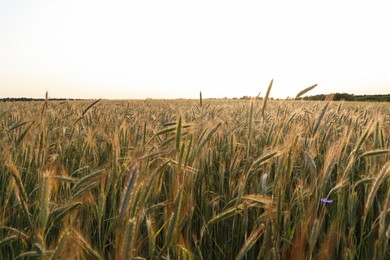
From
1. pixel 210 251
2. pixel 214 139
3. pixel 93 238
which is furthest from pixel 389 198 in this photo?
pixel 214 139

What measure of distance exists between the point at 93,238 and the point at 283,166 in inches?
33.4

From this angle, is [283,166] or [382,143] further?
[382,143]

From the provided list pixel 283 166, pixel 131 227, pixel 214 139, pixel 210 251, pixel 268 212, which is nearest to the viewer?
pixel 131 227

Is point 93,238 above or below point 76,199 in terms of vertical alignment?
→ below

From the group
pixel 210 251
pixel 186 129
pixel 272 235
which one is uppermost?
pixel 186 129

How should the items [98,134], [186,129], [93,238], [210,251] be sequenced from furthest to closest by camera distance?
1. [98,134]
2. [186,129]
3. [93,238]
4. [210,251]

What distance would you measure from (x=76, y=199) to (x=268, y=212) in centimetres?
62

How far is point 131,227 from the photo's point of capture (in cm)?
79

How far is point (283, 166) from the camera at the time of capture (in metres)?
1.30

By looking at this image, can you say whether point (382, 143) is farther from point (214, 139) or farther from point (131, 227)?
point (131, 227)

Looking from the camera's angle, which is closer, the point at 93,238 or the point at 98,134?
the point at 93,238

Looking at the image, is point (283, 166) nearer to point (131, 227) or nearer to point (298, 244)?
point (298, 244)

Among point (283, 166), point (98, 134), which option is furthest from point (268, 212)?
point (98, 134)

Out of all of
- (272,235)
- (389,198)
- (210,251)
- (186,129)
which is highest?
(186,129)
